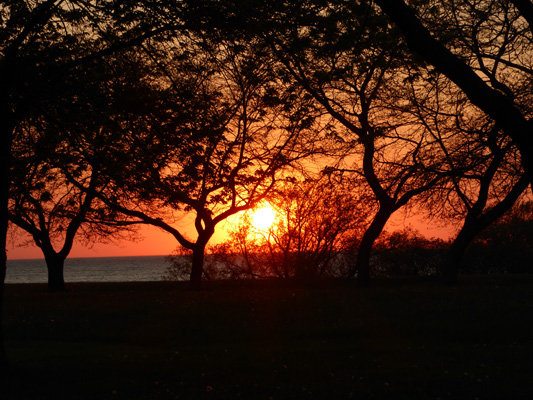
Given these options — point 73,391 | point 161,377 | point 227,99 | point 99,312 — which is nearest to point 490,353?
point 161,377

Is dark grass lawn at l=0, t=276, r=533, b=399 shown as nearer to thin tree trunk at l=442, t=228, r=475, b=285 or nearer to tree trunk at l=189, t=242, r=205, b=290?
thin tree trunk at l=442, t=228, r=475, b=285

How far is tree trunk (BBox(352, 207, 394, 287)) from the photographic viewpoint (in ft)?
85.6

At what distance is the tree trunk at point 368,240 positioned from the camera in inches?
1027

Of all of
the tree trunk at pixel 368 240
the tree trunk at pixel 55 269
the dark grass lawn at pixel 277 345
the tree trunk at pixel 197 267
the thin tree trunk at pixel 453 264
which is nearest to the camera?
the dark grass lawn at pixel 277 345

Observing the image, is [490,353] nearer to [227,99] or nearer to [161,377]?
[161,377]

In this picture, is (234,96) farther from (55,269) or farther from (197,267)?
(55,269)

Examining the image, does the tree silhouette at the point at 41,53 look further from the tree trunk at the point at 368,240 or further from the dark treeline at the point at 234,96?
the tree trunk at the point at 368,240

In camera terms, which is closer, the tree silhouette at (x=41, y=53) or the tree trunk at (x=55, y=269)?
the tree silhouette at (x=41, y=53)

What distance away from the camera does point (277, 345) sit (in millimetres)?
14648

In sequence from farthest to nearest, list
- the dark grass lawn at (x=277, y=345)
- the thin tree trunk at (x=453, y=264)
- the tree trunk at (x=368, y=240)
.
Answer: the tree trunk at (x=368, y=240) < the thin tree trunk at (x=453, y=264) < the dark grass lawn at (x=277, y=345)

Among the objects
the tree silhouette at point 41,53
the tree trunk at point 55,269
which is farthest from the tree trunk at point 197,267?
the tree silhouette at point 41,53

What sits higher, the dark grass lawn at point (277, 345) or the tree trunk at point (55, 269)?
the tree trunk at point (55, 269)

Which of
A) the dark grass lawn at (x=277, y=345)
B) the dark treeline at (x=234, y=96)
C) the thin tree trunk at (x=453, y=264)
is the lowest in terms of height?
the dark grass lawn at (x=277, y=345)

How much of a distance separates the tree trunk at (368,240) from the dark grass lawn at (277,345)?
160 inches
